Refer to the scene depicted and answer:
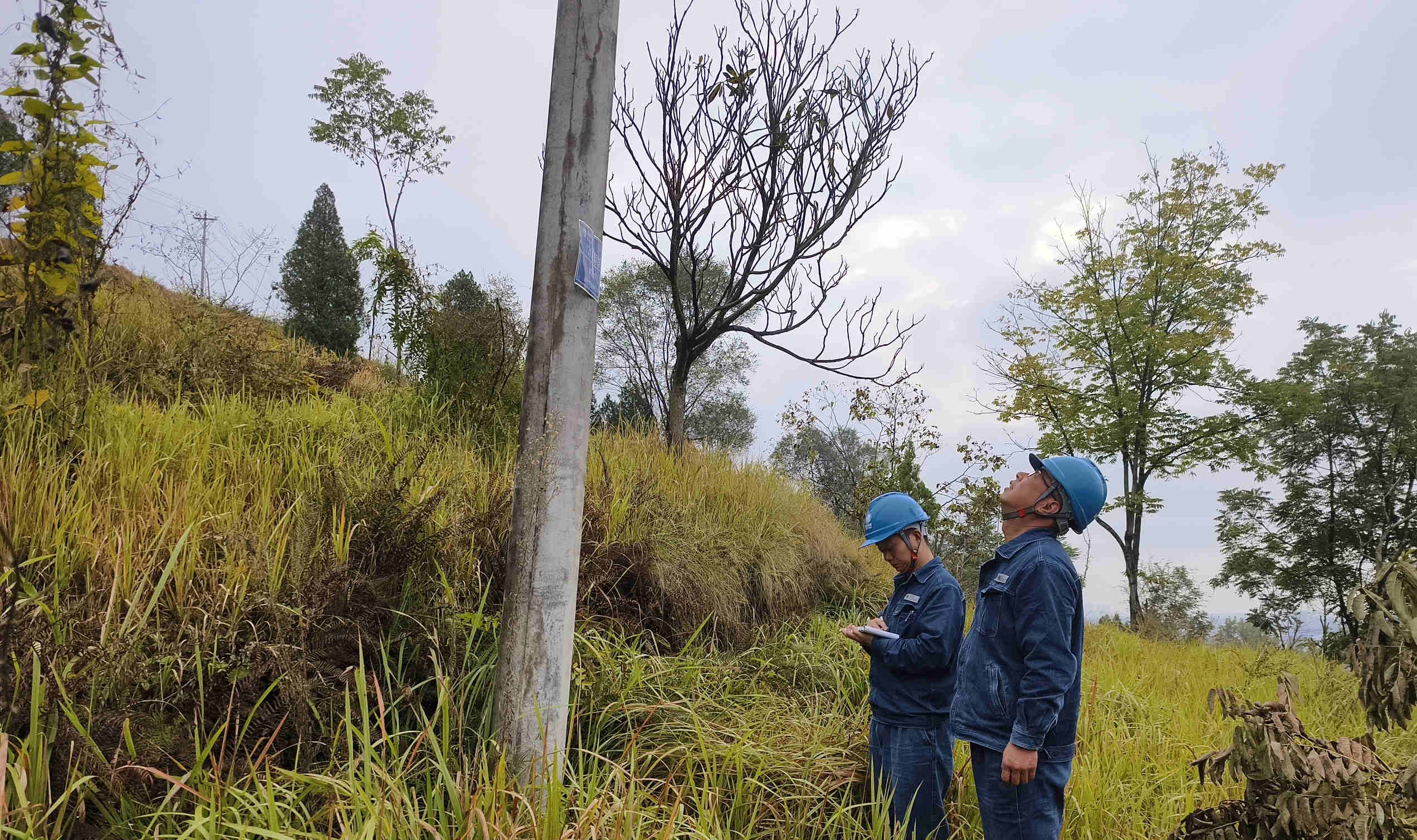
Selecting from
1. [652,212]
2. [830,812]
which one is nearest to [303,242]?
[652,212]

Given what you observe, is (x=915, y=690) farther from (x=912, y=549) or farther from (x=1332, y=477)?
(x=1332, y=477)

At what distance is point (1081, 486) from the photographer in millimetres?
2596

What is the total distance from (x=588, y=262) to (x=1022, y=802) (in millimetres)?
2419

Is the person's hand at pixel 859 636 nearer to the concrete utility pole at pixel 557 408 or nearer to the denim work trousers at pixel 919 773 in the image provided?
the denim work trousers at pixel 919 773

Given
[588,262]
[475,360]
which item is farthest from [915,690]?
[475,360]

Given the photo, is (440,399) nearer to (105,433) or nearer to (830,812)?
(105,433)

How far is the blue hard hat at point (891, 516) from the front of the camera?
3.12m

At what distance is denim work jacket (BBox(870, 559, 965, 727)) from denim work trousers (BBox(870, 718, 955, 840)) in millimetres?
Answer: 50

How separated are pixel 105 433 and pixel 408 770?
2.69 meters

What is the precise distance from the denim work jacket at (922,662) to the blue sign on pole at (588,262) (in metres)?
1.94

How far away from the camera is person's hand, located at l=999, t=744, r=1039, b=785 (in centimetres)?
227

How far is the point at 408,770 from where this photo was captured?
7.50 ft

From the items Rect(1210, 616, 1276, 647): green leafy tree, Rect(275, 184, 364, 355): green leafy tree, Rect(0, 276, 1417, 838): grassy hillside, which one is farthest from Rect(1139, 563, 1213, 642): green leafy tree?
Rect(275, 184, 364, 355): green leafy tree

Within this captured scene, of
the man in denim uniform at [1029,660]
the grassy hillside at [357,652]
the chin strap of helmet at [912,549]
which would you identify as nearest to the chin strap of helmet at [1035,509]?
the man in denim uniform at [1029,660]
